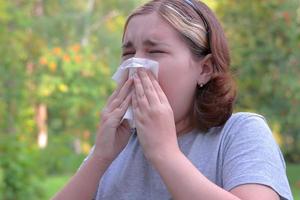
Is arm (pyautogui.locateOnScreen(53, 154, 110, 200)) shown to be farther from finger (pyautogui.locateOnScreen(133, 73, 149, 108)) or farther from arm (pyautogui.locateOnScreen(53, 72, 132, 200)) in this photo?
finger (pyautogui.locateOnScreen(133, 73, 149, 108))

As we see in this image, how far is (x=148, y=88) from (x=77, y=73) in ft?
47.3

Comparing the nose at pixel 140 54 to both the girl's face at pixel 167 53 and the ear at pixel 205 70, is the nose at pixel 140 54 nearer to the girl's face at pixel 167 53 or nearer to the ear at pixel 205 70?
the girl's face at pixel 167 53

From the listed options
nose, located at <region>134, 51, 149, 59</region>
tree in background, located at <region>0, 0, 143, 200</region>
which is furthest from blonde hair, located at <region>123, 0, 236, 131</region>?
tree in background, located at <region>0, 0, 143, 200</region>

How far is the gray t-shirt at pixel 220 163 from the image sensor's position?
62.5 inches

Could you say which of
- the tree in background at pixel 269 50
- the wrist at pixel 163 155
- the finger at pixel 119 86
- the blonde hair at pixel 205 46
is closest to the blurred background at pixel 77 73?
the tree in background at pixel 269 50

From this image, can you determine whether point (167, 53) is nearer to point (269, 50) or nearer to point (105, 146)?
point (105, 146)

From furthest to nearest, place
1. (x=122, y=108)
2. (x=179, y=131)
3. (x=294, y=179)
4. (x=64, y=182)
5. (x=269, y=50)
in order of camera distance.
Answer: (x=294, y=179) → (x=64, y=182) → (x=269, y=50) → (x=179, y=131) → (x=122, y=108)

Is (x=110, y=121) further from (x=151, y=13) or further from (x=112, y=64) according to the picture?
(x=112, y=64)

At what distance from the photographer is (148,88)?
1.62 meters

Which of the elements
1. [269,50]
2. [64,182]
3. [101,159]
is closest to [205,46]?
[101,159]

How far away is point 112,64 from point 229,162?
1590 centimetres

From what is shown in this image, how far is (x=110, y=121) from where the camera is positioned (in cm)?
167

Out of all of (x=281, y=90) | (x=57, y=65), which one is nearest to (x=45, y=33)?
(x=57, y=65)

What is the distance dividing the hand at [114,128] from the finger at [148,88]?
0.04 metres
